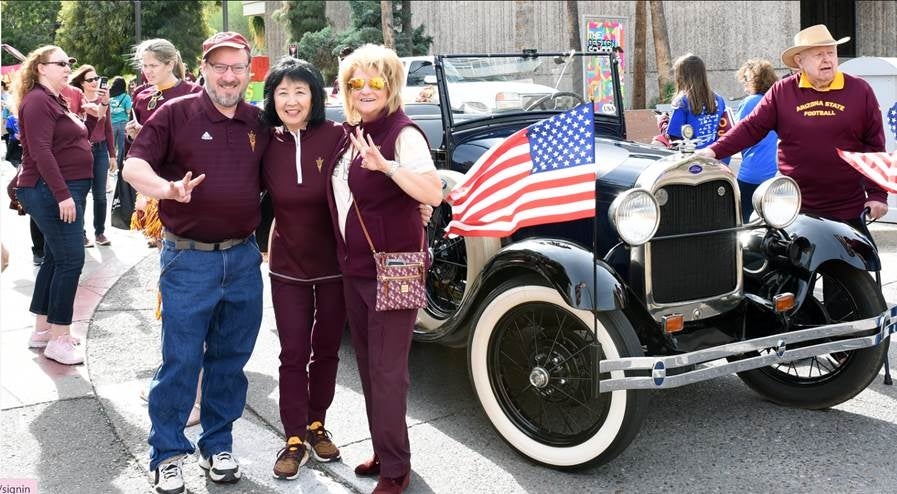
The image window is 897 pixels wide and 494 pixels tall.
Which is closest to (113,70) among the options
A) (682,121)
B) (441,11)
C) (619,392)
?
(441,11)

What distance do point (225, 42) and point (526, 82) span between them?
2445 millimetres

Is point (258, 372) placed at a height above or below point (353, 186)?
below

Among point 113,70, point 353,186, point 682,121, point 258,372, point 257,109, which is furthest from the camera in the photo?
point 113,70

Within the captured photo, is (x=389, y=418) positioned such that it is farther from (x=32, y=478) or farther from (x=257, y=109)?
(x=32, y=478)

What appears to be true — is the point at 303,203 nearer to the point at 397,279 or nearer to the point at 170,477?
the point at 397,279

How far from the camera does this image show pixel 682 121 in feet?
21.4

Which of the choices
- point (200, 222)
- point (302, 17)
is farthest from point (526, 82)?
point (302, 17)

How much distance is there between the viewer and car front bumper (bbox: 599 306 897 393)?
339 cm

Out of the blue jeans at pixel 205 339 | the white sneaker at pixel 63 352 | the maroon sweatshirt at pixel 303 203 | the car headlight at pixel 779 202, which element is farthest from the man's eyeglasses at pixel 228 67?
the white sneaker at pixel 63 352

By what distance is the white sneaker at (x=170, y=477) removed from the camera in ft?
11.4

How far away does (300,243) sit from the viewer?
3559mm

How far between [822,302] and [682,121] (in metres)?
2.41

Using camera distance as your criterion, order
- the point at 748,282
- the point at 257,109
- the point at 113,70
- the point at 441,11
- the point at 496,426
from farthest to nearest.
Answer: the point at 113,70 < the point at 441,11 < the point at 748,282 < the point at 496,426 < the point at 257,109

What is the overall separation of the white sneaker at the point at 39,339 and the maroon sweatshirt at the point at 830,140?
462 centimetres
